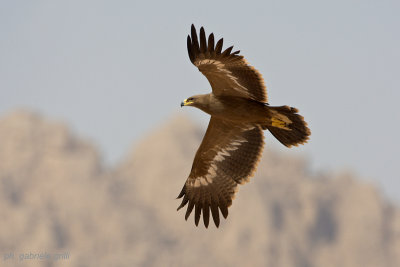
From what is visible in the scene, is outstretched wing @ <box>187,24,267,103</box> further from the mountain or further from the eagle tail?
the mountain

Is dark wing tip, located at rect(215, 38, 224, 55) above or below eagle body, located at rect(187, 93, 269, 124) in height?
above

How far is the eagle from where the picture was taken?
12969mm

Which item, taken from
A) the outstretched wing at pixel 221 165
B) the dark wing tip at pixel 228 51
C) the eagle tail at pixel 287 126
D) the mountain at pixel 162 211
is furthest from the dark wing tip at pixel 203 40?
the mountain at pixel 162 211

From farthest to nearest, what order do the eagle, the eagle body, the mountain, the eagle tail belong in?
the mountain < the eagle tail < the eagle body < the eagle

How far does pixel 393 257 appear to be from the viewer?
7806 cm

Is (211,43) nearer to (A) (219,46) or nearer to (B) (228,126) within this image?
(A) (219,46)

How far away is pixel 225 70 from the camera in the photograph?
43.0 ft

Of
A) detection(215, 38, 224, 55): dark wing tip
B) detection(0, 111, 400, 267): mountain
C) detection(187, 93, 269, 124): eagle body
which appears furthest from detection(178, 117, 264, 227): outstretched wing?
detection(0, 111, 400, 267): mountain

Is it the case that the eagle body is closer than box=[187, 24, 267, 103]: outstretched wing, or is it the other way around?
box=[187, 24, 267, 103]: outstretched wing

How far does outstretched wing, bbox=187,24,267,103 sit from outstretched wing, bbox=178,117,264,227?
139 cm

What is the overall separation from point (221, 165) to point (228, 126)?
848mm

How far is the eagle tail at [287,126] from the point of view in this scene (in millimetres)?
13688

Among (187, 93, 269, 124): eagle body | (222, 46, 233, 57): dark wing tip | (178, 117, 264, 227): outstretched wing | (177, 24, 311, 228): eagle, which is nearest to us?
(222, 46, 233, 57): dark wing tip

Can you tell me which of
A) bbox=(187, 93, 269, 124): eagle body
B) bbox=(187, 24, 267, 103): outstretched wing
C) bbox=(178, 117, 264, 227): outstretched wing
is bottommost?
bbox=(178, 117, 264, 227): outstretched wing
